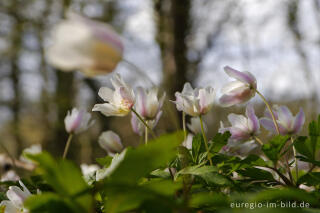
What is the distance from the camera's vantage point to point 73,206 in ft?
1.53

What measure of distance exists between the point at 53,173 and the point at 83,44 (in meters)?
0.23

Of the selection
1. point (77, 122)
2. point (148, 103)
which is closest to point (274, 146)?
point (148, 103)

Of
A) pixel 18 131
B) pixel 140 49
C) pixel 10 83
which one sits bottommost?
pixel 18 131

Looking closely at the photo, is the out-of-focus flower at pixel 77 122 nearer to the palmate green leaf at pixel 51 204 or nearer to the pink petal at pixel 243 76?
the pink petal at pixel 243 76

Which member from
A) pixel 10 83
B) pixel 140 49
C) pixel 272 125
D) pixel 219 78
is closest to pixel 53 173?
pixel 272 125

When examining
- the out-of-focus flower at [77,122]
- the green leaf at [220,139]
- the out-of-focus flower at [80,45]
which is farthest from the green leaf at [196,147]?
the out-of-focus flower at [77,122]

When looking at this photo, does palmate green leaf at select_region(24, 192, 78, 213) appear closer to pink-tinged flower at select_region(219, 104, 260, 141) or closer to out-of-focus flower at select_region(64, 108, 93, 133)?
pink-tinged flower at select_region(219, 104, 260, 141)

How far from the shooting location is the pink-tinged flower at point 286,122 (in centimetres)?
86

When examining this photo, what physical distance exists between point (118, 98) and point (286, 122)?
1.50ft

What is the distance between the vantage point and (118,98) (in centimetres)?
88

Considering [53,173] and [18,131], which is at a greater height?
[53,173]

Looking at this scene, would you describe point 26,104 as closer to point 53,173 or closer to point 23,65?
point 23,65

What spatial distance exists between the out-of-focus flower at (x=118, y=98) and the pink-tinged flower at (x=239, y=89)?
0.85ft

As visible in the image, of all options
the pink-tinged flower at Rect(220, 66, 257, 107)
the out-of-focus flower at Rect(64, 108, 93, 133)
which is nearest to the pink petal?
the pink-tinged flower at Rect(220, 66, 257, 107)
